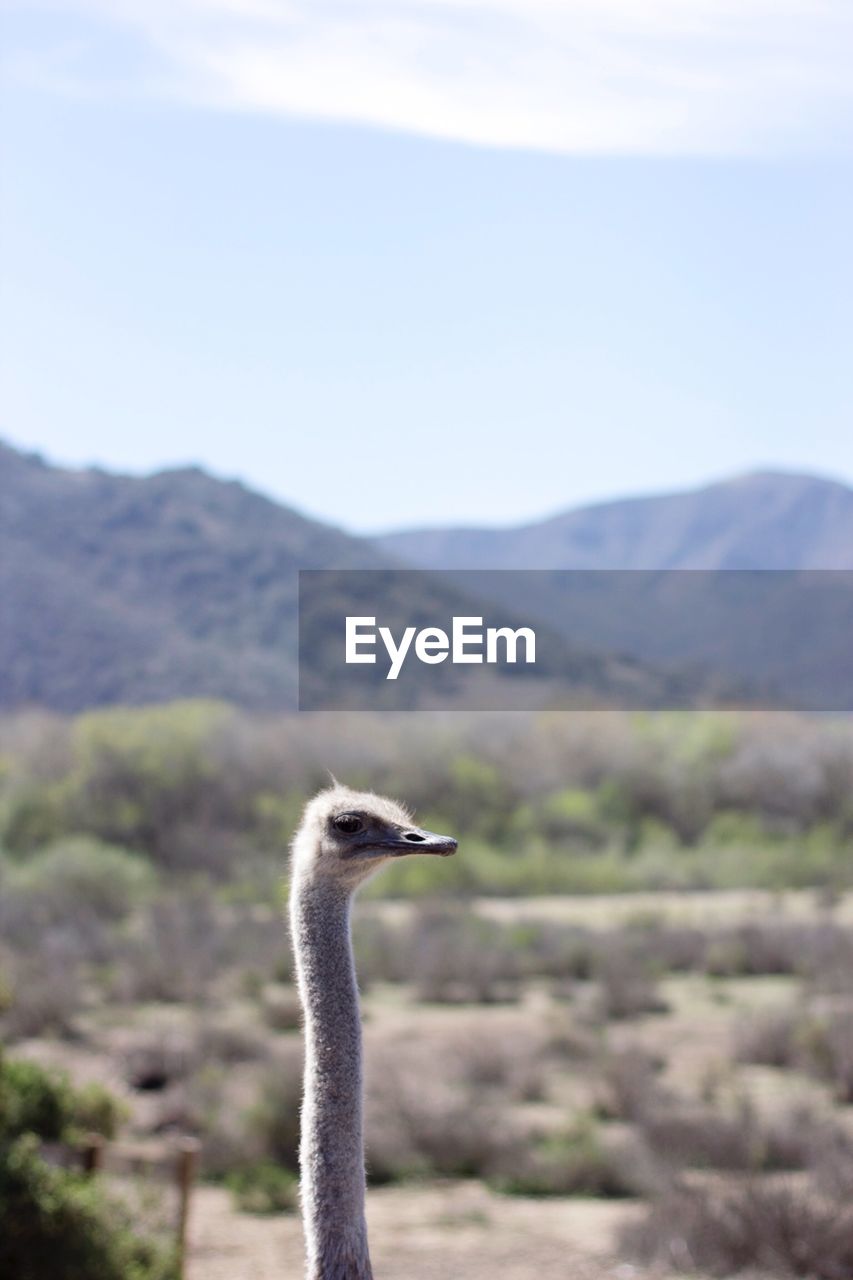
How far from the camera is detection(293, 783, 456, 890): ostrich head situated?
3.35 metres

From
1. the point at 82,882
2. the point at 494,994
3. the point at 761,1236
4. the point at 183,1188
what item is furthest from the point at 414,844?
the point at 82,882

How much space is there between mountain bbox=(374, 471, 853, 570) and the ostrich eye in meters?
96.6

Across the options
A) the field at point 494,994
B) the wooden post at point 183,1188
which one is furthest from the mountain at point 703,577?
the wooden post at point 183,1188

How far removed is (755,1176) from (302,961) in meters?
8.94

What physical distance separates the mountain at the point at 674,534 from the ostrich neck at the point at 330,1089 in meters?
96.7

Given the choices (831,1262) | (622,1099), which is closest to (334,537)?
(622,1099)

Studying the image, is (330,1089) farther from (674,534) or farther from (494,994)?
(674,534)

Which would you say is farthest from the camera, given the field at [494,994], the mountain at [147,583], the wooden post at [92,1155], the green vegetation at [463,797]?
the mountain at [147,583]

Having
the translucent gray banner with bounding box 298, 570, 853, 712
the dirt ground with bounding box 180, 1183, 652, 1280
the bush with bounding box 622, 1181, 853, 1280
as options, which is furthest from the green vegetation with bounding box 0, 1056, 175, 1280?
the translucent gray banner with bounding box 298, 570, 853, 712

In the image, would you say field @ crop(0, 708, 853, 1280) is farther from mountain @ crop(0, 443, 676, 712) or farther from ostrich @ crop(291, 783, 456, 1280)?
mountain @ crop(0, 443, 676, 712)

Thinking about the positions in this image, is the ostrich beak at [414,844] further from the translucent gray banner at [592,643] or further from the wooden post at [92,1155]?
the translucent gray banner at [592,643]

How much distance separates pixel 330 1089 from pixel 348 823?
46cm

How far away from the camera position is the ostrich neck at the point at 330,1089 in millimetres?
3119

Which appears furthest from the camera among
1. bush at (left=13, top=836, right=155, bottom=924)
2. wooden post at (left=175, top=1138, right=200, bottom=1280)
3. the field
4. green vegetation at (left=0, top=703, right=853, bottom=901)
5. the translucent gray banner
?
the translucent gray banner
